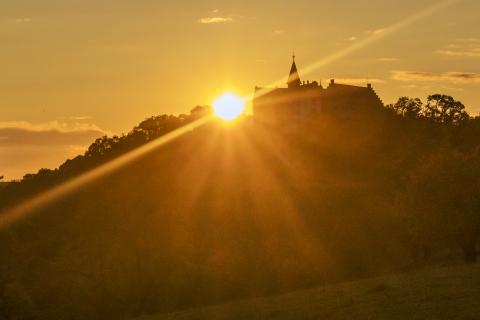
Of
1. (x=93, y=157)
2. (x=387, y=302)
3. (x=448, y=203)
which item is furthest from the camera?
(x=93, y=157)

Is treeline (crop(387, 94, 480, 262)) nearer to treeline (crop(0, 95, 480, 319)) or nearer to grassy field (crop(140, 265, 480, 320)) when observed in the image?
treeline (crop(0, 95, 480, 319))

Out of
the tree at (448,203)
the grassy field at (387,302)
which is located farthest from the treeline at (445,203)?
the grassy field at (387,302)

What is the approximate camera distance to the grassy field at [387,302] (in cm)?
4006

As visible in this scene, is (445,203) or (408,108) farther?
(408,108)

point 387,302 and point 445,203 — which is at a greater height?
point 445,203

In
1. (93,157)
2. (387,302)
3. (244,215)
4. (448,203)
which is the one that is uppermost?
(93,157)

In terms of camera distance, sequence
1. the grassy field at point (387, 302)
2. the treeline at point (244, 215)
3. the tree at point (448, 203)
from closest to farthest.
Result: the grassy field at point (387, 302)
the tree at point (448, 203)
the treeline at point (244, 215)

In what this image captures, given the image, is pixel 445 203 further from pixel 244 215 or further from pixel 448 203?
pixel 244 215

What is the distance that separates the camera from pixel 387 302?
4431cm

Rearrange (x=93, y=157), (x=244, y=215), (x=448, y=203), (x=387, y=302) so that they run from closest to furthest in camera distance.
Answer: (x=387, y=302) → (x=448, y=203) → (x=244, y=215) → (x=93, y=157)

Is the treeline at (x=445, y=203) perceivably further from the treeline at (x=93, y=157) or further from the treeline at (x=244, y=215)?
the treeline at (x=93, y=157)


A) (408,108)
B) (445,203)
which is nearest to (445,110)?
(408,108)

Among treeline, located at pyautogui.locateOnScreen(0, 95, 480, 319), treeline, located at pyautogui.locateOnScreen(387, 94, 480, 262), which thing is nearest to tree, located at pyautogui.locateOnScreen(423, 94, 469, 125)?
treeline, located at pyautogui.locateOnScreen(0, 95, 480, 319)

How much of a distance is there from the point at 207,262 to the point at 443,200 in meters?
33.8
